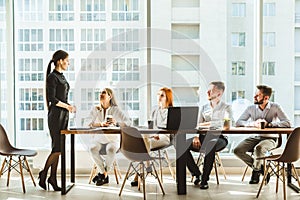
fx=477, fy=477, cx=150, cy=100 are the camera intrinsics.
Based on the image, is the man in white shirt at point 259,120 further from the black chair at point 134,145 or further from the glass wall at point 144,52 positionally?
the black chair at point 134,145

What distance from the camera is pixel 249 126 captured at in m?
5.83

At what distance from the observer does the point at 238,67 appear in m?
6.63

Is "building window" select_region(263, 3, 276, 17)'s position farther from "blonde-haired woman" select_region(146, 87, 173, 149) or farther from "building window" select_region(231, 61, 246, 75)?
"blonde-haired woman" select_region(146, 87, 173, 149)

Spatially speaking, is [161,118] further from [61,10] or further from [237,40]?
[61,10]

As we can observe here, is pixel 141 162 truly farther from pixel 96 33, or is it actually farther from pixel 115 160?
pixel 96 33

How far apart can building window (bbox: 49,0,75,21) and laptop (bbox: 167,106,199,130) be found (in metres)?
2.30

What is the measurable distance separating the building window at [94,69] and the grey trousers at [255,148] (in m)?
2.16

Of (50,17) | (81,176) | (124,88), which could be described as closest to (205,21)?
(124,88)

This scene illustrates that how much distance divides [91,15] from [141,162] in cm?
249

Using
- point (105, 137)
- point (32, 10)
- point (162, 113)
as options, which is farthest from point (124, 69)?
point (32, 10)

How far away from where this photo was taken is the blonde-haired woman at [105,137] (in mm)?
5832

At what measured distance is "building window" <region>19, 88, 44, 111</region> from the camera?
673cm

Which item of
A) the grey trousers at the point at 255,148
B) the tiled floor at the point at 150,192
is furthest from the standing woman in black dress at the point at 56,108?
the grey trousers at the point at 255,148

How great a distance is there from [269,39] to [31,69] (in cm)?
335
